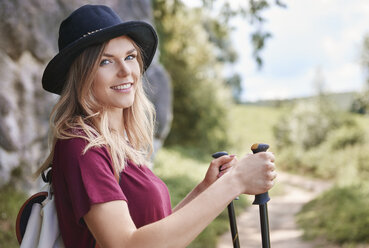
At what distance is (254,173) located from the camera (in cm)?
137

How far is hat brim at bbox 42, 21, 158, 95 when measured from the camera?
1473 mm

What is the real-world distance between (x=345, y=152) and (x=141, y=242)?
1449 centimetres

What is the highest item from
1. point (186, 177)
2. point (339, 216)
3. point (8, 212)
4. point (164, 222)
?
point (164, 222)

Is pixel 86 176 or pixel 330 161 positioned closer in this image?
pixel 86 176

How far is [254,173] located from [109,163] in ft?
1.56

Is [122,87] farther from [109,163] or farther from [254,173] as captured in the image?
[254,173]

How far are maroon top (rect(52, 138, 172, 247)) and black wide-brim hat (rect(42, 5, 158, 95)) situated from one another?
1.03 ft

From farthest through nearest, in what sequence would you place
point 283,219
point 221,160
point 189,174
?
point 189,174
point 283,219
point 221,160

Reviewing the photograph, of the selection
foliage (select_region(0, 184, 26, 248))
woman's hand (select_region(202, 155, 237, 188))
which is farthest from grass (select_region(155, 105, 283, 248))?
woman's hand (select_region(202, 155, 237, 188))

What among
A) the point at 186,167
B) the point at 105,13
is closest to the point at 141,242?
the point at 105,13

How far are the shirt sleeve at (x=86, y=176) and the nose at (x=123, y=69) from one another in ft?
1.05

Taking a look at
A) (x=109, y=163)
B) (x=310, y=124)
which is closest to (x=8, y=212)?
(x=109, y=163)

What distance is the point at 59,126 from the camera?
1.47 metres

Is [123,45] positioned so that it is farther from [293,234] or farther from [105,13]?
[293,234]
